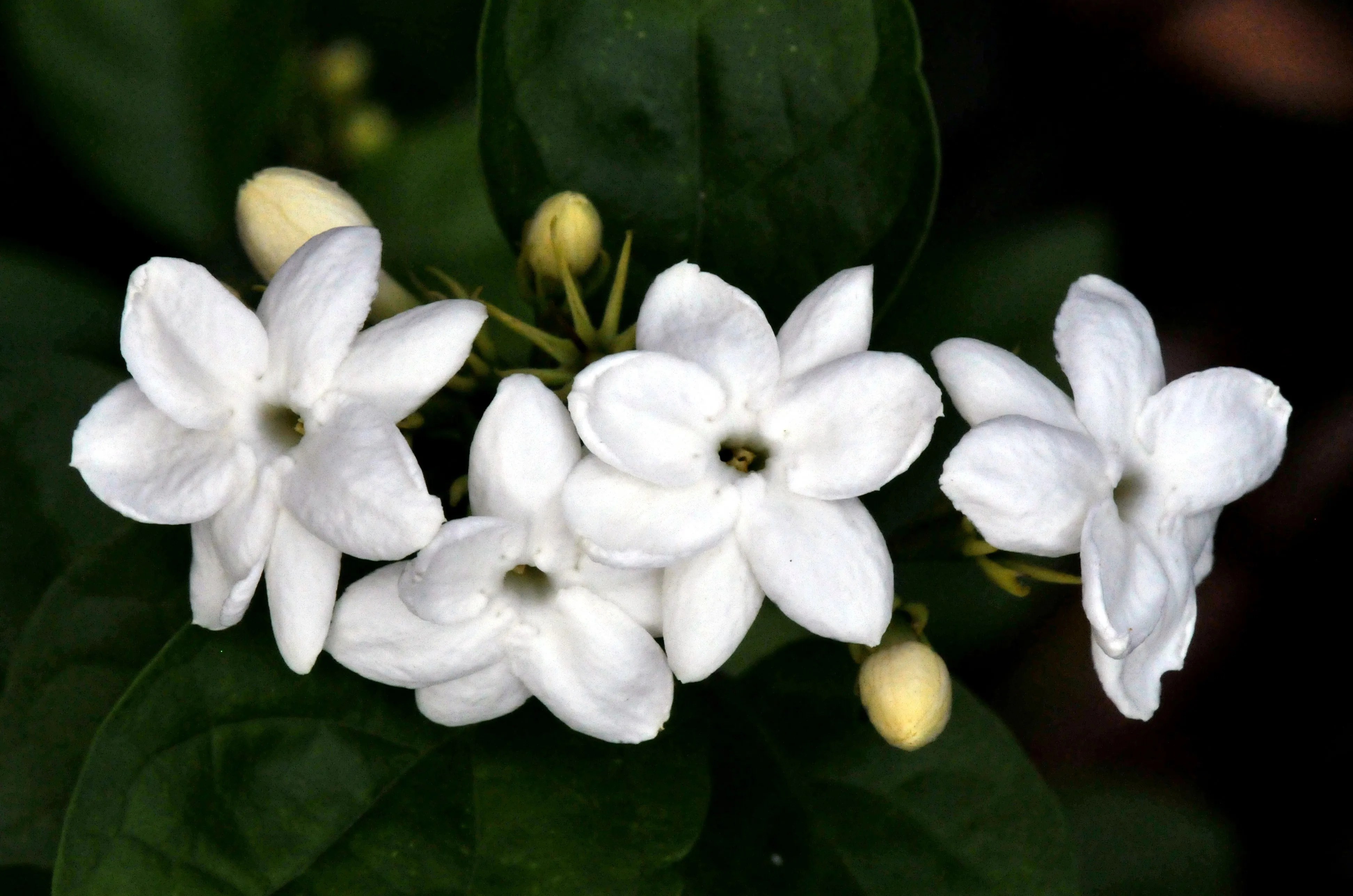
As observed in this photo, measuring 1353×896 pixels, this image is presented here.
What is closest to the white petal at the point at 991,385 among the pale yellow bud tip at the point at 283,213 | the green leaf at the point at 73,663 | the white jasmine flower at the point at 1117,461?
the white jasmine flower at the point at 1117,461

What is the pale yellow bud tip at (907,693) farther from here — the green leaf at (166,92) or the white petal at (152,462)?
the green leaf at (166,92)

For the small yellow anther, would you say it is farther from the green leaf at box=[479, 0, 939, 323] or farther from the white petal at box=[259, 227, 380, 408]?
the white petal at box=[259, 227, 380, 408]

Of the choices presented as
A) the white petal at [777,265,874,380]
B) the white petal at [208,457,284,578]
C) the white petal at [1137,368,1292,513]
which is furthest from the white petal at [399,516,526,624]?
the white petal at [1137,368,1292,513]

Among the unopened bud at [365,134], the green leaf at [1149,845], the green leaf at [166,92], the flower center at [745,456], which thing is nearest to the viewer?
the flower center at [745,456]

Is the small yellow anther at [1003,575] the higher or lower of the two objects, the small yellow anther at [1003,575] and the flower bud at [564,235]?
the lower

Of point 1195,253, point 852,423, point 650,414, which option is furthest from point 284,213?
point 1195,253

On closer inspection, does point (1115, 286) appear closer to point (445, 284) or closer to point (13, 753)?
point (445, 284)

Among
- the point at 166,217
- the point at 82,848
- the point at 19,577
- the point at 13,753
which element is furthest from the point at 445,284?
the point at 82,848

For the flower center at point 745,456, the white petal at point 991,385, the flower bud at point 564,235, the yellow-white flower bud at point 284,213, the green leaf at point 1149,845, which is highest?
the yellow-white flower bud at point 284,213
